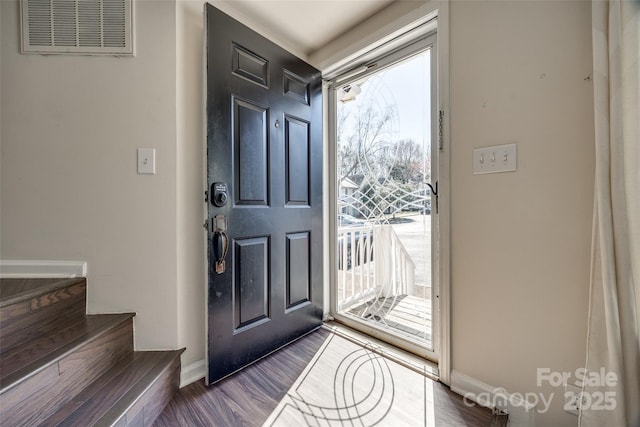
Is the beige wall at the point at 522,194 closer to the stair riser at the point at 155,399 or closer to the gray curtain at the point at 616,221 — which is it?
the gray curtain at the point at 616,221

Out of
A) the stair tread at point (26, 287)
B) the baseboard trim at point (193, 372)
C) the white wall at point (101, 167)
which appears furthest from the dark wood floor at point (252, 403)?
the stair tread at point (26, 287)

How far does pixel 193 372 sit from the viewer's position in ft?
4.21

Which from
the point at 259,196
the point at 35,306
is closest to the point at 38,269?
the point at 35,306

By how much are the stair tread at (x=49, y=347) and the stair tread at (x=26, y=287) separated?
7.3 inches

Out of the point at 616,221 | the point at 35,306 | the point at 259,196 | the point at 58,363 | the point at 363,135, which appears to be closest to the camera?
the point at 616,221

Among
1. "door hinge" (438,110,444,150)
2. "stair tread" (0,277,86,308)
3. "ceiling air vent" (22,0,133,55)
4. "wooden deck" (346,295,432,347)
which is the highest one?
"ceiling air vent" (22,0,133,55)

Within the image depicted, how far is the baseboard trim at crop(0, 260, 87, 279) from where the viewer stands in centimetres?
117

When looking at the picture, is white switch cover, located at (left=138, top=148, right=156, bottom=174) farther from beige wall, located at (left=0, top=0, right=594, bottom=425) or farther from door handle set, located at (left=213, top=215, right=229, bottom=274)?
door handle set, located at (left=213, top=215, right=229, bottom=274)

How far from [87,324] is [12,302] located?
28cm

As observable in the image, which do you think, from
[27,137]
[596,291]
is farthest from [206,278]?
[596,291]

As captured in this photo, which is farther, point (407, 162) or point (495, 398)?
point (407, 162)

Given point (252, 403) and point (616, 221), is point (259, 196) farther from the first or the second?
point (616, 221)

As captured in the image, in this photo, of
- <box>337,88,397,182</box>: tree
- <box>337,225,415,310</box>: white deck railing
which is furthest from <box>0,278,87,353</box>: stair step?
<box>337,88,397,182</box>: tree

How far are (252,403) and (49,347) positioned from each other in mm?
870
